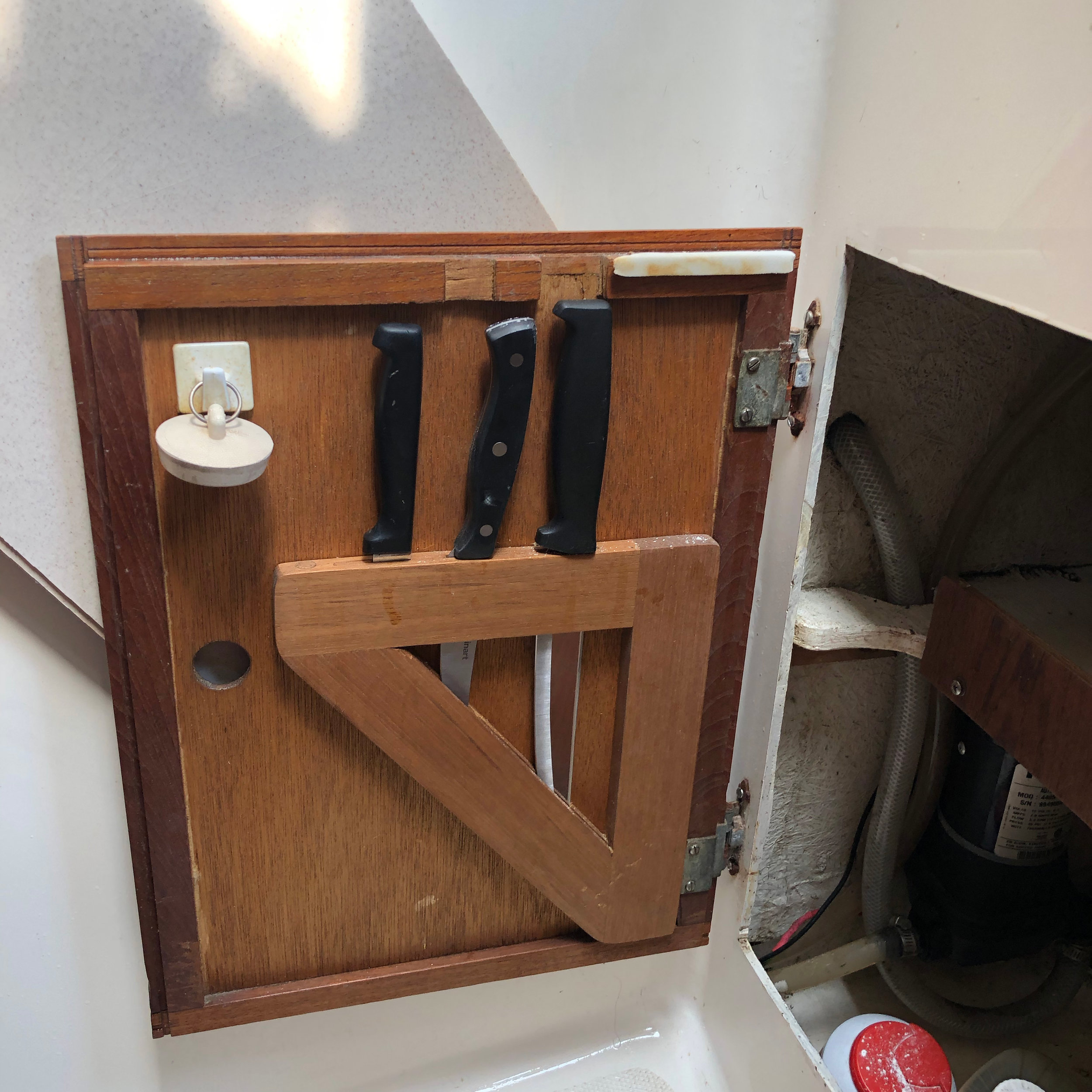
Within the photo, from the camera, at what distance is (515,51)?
3.09ft

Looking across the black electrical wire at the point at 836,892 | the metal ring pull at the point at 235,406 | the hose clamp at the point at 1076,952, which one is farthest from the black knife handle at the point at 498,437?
the hose clamp at the point at 1076,952

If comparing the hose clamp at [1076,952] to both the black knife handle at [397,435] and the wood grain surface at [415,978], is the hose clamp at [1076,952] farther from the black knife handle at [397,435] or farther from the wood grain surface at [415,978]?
the black knife handle at [397,435]

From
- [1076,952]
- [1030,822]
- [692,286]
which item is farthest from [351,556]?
[1076,952]

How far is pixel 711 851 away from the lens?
110cm

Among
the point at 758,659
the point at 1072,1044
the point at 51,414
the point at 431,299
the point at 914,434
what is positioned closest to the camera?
the point at 431,299

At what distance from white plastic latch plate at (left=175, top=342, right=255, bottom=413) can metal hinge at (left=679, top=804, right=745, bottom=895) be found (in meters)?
0.71

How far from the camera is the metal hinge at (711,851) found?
1.10 metres

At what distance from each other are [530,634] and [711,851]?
40 centimetres

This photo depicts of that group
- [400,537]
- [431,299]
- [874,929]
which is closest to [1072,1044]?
[874,929]

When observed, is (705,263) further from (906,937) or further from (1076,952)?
(1076,952)

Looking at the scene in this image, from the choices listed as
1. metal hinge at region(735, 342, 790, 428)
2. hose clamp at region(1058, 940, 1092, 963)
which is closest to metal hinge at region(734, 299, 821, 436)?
metal hinge at region(735, 342, 790, 428)

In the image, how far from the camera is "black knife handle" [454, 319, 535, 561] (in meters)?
0.78

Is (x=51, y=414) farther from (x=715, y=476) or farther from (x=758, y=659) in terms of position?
(x=758, y=659)

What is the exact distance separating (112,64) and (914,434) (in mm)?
959
